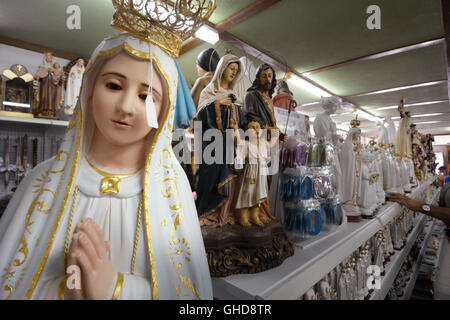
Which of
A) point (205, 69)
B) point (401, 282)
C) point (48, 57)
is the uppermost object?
point (48, 57)

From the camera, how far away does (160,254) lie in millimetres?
588

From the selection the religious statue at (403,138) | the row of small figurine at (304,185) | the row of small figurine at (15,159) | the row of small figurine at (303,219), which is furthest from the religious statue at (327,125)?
the religious statue at (403,138)

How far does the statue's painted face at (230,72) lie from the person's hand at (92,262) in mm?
812

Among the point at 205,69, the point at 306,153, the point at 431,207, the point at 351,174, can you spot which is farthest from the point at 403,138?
the point at 205,69

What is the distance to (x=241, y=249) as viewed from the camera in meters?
0.97

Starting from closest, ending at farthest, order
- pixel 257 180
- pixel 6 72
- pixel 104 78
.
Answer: pixel 104 78 < pixel 257 180 < pixel 6 72

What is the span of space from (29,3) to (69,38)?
12.9 inches

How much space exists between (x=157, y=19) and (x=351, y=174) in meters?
1.65

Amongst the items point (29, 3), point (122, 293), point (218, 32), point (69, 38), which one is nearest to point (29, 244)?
point (122, 293)

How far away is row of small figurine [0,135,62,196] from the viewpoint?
146 cm

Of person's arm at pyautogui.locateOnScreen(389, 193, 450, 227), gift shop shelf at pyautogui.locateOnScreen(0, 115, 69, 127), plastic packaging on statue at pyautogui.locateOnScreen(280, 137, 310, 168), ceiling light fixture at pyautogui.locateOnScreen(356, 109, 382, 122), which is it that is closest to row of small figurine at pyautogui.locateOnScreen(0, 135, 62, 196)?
gift shop shelf at pyautogui.locateOnScreen(0, 115, 69, 127)

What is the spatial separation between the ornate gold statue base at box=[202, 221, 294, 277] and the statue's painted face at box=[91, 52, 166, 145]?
0.55 m

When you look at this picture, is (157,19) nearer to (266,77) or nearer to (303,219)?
(266,77)
